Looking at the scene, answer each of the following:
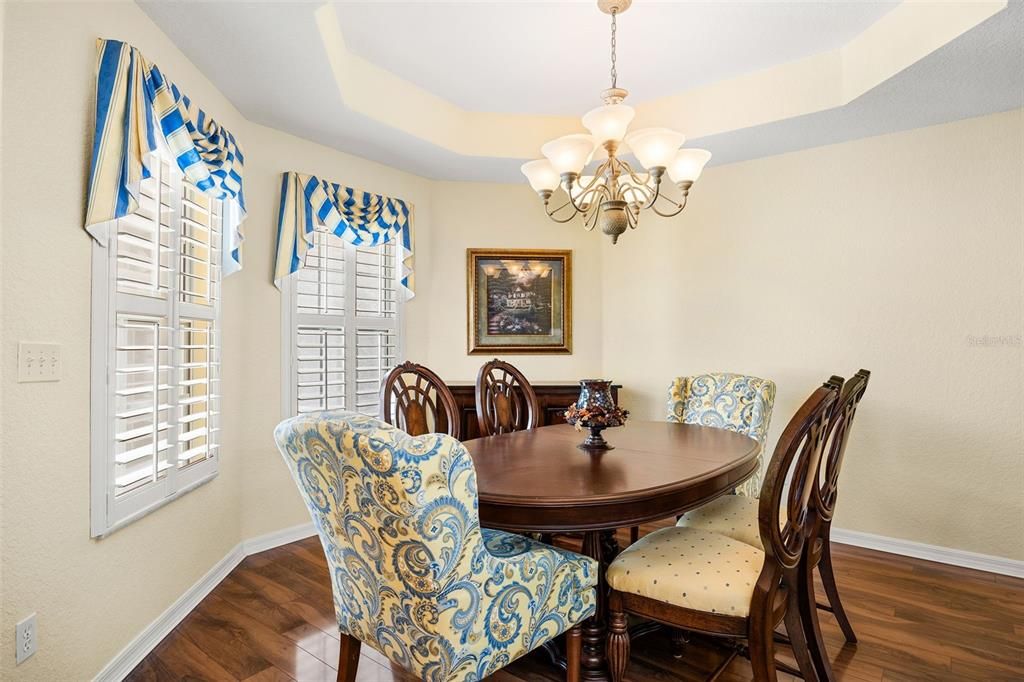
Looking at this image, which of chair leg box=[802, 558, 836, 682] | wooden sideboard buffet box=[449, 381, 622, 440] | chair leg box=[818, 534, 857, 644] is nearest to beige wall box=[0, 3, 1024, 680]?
wooden sideboard buffet box=[449, 381, 622, 440]

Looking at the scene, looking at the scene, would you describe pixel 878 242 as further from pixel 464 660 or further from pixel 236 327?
pixel 236 327

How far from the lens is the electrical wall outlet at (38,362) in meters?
1.59

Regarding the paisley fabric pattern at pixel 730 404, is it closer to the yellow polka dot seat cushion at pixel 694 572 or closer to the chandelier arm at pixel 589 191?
the yellow polka dot seat cushion at pixel 694 572

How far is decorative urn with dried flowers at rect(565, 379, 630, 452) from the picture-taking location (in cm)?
222

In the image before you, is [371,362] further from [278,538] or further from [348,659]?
[348,659]

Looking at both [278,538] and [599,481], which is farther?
[278,538]

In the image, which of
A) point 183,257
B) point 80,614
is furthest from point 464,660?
point 183,257

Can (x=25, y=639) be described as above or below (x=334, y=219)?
below

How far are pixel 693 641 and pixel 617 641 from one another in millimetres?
693

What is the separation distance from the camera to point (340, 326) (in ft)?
12.1

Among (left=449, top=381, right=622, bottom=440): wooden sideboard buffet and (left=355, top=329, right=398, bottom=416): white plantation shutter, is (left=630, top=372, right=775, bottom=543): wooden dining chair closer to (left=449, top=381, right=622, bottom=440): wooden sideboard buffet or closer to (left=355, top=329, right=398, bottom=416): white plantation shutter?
(left=449, top=381, right=622, bottom=440): wooden sideboard buffet

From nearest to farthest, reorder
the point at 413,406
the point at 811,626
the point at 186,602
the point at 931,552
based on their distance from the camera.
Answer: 1. the point at 811,626
2. the point at 186,602
3. the point at 413,406
4. the point at 931,552

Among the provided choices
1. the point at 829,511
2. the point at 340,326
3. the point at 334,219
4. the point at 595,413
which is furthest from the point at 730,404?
the point at 334,219

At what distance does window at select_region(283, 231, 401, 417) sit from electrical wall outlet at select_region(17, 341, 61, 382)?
1.67 m
